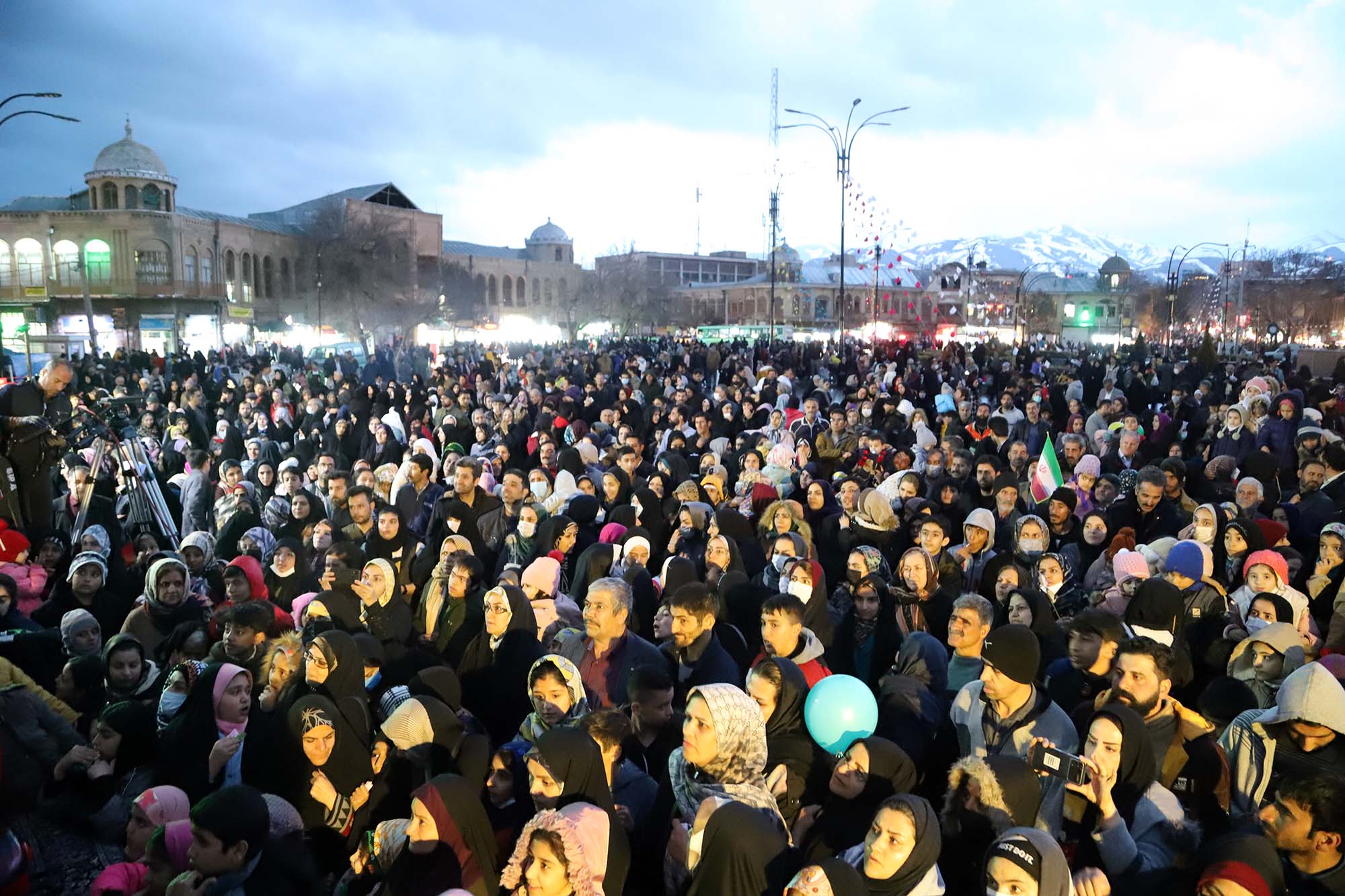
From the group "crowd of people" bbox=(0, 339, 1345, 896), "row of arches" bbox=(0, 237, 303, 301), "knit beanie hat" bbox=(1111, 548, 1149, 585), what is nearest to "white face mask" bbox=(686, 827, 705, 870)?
"crowd of people" bbox=(0, 339, 1345, 896)

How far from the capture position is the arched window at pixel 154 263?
1786 inches

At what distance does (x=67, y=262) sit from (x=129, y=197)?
14.4 feet

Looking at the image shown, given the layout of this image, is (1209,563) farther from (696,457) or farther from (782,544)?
(696,457)

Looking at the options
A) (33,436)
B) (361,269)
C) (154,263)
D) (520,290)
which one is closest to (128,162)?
(154,263)

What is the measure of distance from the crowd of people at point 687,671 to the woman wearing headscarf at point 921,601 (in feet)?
0.05

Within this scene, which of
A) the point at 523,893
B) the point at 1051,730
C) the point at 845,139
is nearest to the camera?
the point at 523,893

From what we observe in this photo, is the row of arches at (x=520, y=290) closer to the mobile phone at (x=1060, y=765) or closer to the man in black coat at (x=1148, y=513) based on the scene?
the man in black coat at (x=1148, y=513)

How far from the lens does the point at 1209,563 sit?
566cm

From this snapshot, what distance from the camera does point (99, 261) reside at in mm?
45250

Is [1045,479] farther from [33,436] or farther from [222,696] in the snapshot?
[33,436]

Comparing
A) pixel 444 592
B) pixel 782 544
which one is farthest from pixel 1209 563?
pixel 444 592

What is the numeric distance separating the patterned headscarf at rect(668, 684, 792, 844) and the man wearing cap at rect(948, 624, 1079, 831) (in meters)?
0.91

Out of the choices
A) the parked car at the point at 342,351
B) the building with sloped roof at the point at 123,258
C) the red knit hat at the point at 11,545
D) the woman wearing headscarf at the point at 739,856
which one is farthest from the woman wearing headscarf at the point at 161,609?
the building with sloped roof at the point at 123,258

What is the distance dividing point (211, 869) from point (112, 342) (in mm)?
43628
